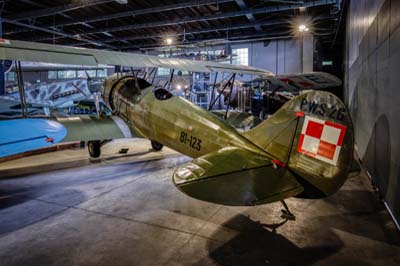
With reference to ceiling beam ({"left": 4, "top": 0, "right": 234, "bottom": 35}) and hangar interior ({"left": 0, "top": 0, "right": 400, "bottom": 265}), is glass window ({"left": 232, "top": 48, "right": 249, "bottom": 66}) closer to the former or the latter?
ceiling beam ({"left": 4, "top": 0, "right": 234, "bottom": 35})

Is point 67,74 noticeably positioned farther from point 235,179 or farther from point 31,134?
point 235,179

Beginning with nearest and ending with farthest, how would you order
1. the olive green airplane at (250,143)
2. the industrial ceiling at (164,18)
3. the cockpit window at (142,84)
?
the olive green airplane at (250,143)
the cockpit window at (142,84)
the industrial ceiling at (164,18)

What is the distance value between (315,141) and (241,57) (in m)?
16.0

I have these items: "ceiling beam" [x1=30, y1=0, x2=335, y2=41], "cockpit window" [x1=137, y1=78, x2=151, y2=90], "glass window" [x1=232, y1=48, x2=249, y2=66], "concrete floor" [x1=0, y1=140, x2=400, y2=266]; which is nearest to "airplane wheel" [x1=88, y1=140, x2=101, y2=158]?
"cockpit window" [x1=137, y1=78, x2=151, y2=90]

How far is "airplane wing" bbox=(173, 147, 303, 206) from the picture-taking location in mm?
2100

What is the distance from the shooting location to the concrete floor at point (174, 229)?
256 cm

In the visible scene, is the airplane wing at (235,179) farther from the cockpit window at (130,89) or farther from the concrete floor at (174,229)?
the cockpit window at (130,89)

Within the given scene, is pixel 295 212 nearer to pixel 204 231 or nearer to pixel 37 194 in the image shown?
pixel 204 231

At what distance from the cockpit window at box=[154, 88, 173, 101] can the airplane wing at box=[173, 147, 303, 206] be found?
2552 mm

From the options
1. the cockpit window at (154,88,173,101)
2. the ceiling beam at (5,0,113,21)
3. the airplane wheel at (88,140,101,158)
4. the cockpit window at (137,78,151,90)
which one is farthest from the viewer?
the ceiling beam at (5,0,113,21)

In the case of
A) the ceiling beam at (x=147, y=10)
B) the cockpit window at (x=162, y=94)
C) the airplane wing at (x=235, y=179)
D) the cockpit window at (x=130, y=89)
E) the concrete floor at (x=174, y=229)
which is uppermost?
the ceiling beam at (x=147, y=10)

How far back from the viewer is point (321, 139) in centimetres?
266

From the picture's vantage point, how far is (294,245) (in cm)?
278

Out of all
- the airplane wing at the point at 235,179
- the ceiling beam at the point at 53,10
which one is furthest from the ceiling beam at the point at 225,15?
the airplane wing at the point at 235,179
